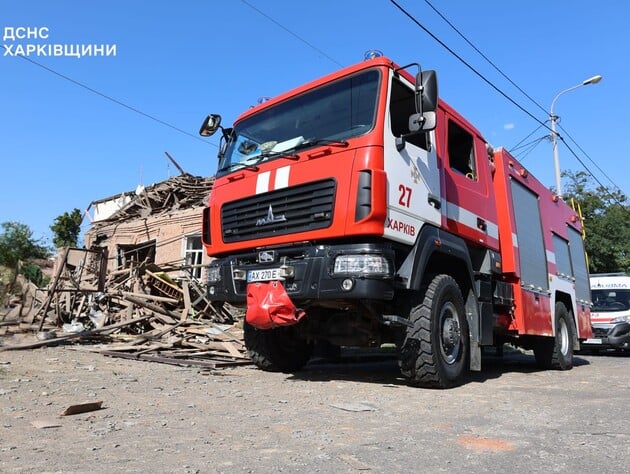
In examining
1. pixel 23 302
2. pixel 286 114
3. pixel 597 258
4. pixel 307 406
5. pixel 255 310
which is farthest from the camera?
pixel 597 258

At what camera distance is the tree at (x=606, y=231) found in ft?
84.6

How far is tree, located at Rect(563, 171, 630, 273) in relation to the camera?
84.6 feet

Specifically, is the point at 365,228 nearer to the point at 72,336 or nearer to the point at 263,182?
the point at 263,182

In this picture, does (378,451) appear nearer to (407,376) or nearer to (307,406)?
(307,406)

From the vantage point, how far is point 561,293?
9297mm

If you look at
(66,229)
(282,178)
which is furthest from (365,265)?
(66,229)

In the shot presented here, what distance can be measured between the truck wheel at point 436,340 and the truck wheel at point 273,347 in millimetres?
1811

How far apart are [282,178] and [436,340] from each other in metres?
2.38

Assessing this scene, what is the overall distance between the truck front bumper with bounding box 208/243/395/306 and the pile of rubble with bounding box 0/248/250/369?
2368 millimetres

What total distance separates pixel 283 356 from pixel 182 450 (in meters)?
3.87

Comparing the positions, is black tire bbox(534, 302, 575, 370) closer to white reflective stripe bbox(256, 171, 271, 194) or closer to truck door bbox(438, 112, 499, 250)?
truck door bbox(438, 112, 499, 250)

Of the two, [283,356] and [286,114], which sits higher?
[286,114]

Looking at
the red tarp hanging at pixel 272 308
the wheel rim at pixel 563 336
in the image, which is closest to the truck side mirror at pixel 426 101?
the red tarp hanging at pixel 272 308

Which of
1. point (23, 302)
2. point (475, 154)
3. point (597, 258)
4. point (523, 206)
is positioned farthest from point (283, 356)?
point (597, 258)
